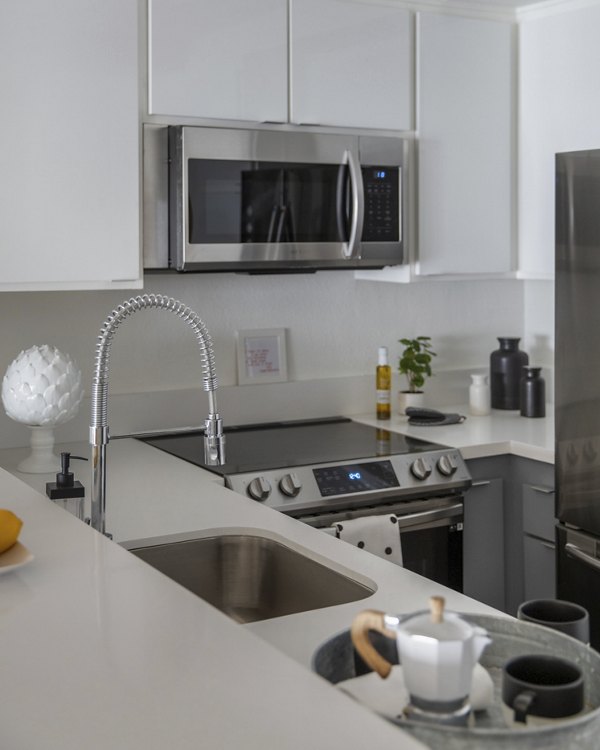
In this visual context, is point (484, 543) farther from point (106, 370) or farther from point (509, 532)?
point (106, 370)

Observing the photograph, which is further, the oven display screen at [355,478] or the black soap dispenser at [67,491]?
the oven display screen at [355,478]

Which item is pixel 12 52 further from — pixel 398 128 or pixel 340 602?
pixel 340 602

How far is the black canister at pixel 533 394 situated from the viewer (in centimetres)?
356

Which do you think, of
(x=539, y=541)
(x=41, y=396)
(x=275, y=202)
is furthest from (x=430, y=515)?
(x=41, y=396)

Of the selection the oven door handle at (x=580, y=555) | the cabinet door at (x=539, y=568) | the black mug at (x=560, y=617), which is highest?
the black mug at (x=560, y=617)

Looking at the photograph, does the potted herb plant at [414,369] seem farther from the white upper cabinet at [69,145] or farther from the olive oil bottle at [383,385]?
the white upper cabinet at [69,145]

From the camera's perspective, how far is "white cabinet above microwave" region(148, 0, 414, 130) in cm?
289

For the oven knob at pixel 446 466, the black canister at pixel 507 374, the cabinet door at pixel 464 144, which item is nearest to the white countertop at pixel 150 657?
the oven knob at pixel 446 466

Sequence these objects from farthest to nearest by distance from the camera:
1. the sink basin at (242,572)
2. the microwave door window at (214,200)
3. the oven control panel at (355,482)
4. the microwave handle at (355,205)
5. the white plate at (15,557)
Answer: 1. the microwave handle at (355,205)
2. the microwave door window at (214,200)
3. the oven control panel at (355,482)
4. the sink basin at (242,572)
5. the white plate at (15,557)

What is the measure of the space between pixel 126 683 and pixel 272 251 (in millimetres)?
2051

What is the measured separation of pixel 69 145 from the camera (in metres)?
2.75

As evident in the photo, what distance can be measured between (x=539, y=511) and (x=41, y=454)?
150 cm

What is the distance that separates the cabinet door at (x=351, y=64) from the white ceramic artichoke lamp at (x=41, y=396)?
104 centimetres

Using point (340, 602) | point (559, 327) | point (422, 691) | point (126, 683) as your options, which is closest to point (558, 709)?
point (422, 691)
